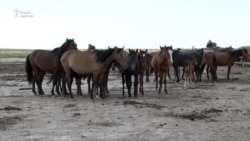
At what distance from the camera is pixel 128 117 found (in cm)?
1154

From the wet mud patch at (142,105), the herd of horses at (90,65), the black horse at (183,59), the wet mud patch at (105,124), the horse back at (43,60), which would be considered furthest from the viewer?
the black horse at (183,59)

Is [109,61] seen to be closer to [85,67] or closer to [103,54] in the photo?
[103,54]

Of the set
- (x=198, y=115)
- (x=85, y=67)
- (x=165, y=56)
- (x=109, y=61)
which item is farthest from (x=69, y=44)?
(x=198, y=115)

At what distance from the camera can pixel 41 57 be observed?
690 inches

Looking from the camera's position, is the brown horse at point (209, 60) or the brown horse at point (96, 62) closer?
the brown horse at point (96, 62)

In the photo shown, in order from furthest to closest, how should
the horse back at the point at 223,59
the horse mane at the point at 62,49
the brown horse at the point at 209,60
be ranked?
the horse back at the point at 223,59
the brown horse at the point at 209,60
the horse mane at the point at 62,49

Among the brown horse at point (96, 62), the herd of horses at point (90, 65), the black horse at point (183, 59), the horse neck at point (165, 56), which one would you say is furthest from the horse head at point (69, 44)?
the black horse at point (183, 59)

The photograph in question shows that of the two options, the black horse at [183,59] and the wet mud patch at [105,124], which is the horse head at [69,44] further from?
the black horse at [183,59]

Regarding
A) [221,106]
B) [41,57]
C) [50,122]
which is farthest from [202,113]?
[41,57]

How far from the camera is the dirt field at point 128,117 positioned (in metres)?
9.17

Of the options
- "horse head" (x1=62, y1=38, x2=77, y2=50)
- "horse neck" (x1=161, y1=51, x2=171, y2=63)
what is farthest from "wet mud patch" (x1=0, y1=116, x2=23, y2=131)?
"horse neck" (x1=161, y1=51, x2=171, y2=63)

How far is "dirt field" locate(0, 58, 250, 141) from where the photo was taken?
9.17 meters

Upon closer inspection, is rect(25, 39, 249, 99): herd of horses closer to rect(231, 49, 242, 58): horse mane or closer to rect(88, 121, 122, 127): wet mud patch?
rect(88, 121, 122, 127): wet mud patch

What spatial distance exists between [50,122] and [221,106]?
17.9 feet
